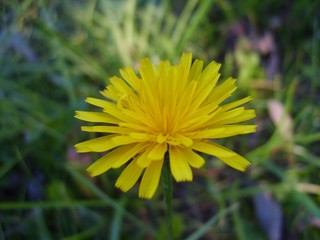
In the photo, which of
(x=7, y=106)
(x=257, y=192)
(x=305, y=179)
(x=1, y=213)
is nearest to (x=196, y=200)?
(x=257, y=192)

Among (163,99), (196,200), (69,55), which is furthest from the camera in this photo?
(69,55)

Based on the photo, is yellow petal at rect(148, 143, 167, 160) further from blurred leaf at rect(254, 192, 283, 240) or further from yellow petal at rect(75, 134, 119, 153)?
blurred leaf at rect(254, 192, 283, 240)

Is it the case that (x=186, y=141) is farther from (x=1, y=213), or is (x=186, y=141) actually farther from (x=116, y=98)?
(x=1, y=213)

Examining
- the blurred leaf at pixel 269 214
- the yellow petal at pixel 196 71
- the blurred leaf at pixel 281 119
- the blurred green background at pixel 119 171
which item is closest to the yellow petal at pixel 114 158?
the yellow petal at pixel 196 71

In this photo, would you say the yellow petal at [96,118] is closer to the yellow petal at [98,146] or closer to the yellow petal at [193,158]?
the yellow petal at [98,146]

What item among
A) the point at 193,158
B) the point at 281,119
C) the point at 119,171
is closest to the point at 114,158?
the point at 193,158

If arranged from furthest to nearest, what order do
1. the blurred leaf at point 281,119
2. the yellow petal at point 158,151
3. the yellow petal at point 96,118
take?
the blurred leaf at point 281,119 → the yellow petal at point 96,118 → the yellow petal at point 158,151

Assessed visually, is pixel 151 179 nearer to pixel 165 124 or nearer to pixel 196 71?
pixel 165 124
